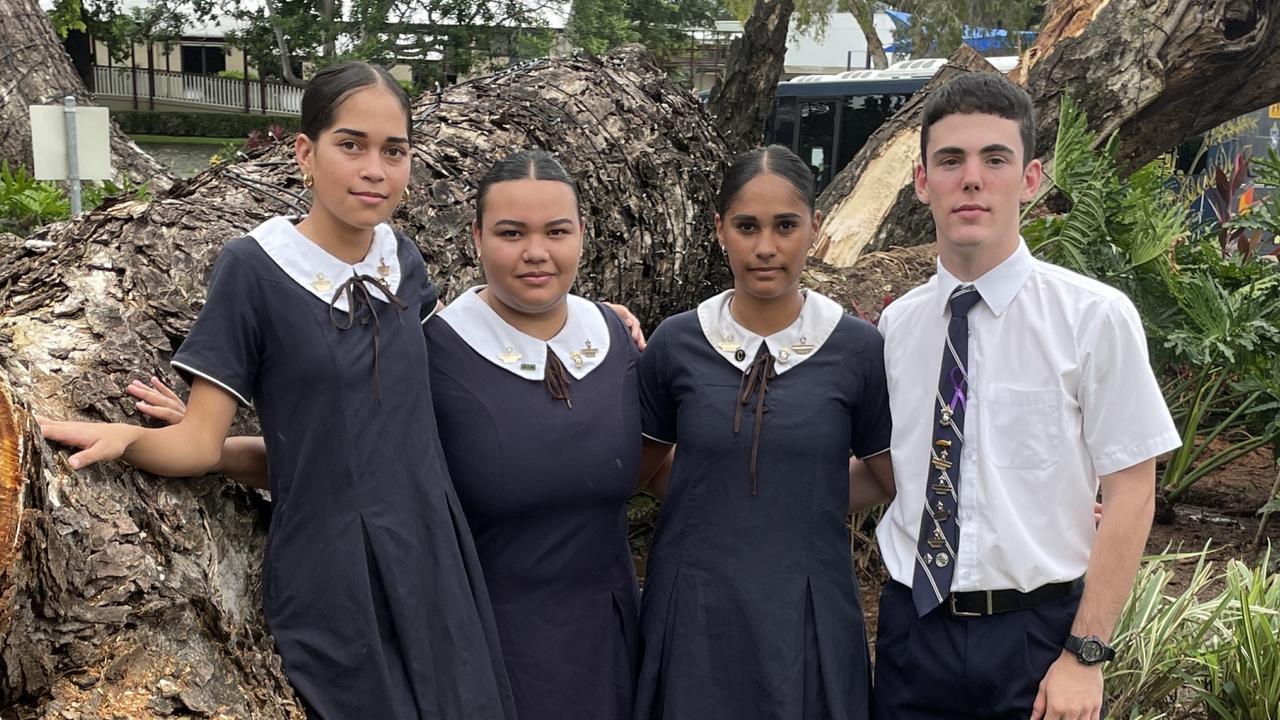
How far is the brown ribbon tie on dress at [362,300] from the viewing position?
213 cm

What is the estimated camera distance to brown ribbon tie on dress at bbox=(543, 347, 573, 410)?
2402 mm

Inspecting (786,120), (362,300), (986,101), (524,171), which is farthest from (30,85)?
(786,120)

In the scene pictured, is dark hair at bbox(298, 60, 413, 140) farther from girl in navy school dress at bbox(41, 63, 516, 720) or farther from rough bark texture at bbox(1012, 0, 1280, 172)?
rough bark texture at bbox(1012, 0, 1280, 172)

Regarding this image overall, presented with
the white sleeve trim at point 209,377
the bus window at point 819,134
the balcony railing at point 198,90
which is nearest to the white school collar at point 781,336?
the white sleeve trim at point 209,377

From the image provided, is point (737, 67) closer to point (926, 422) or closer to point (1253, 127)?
point (926, 422)

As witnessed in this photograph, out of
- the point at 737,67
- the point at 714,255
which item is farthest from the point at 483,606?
the point at 737,67

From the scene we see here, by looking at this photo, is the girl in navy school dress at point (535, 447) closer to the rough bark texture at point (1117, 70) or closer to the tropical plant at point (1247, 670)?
the tropical plant at point (1247, 670)

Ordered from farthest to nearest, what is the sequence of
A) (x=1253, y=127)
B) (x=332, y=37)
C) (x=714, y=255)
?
(x=332, y=37)
(x=1253, y=127)
(x=714, y=255)

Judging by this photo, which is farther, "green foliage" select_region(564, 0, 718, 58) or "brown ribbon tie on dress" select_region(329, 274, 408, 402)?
"green foliage" select_region(564, 0, 718, 58)

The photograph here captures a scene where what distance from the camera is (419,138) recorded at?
12.0ft

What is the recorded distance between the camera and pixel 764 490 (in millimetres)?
2385

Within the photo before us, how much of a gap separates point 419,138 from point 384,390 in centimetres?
168

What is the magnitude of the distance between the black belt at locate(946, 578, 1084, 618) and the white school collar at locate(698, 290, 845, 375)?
0.55m

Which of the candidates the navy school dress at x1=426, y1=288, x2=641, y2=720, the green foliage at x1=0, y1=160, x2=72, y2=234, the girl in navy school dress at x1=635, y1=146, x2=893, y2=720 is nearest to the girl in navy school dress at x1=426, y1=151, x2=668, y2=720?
the navy school dress at x1=426, y1=288, x2=641, y2=720
